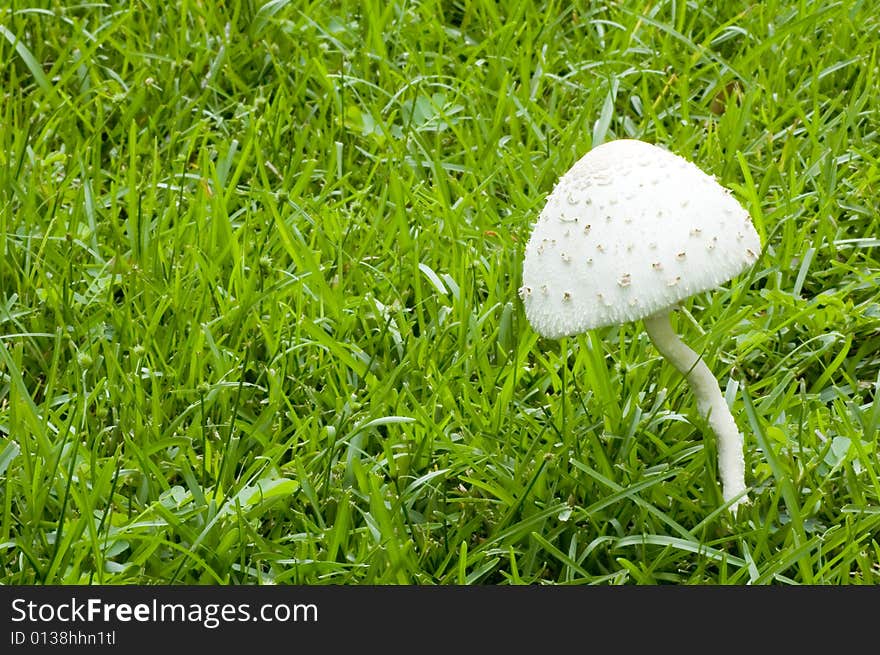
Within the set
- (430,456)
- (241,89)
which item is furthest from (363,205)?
(430,456)

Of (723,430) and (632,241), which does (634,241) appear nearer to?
(632,241)

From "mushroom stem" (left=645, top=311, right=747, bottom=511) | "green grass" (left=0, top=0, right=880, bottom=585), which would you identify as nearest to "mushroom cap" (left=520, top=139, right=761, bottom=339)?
"mushroom stem" (left=645, top=311, right=747, bottom=511)

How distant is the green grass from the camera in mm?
3051

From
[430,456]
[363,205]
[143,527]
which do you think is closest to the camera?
[143,527]

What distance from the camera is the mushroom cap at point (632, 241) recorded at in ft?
8.50

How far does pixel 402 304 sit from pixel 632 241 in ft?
4.40

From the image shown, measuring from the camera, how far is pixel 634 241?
260 centimetres

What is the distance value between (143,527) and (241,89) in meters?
2.33

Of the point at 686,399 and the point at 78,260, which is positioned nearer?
the point at 686,399

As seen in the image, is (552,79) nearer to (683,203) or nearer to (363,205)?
(363,205)

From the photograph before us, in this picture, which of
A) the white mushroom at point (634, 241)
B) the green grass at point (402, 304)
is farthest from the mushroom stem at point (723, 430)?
the white mushroom at point (634, 241)

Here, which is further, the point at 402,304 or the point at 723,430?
the point at 402,304

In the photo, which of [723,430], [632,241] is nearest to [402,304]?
[723,430]

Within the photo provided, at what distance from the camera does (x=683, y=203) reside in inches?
103
